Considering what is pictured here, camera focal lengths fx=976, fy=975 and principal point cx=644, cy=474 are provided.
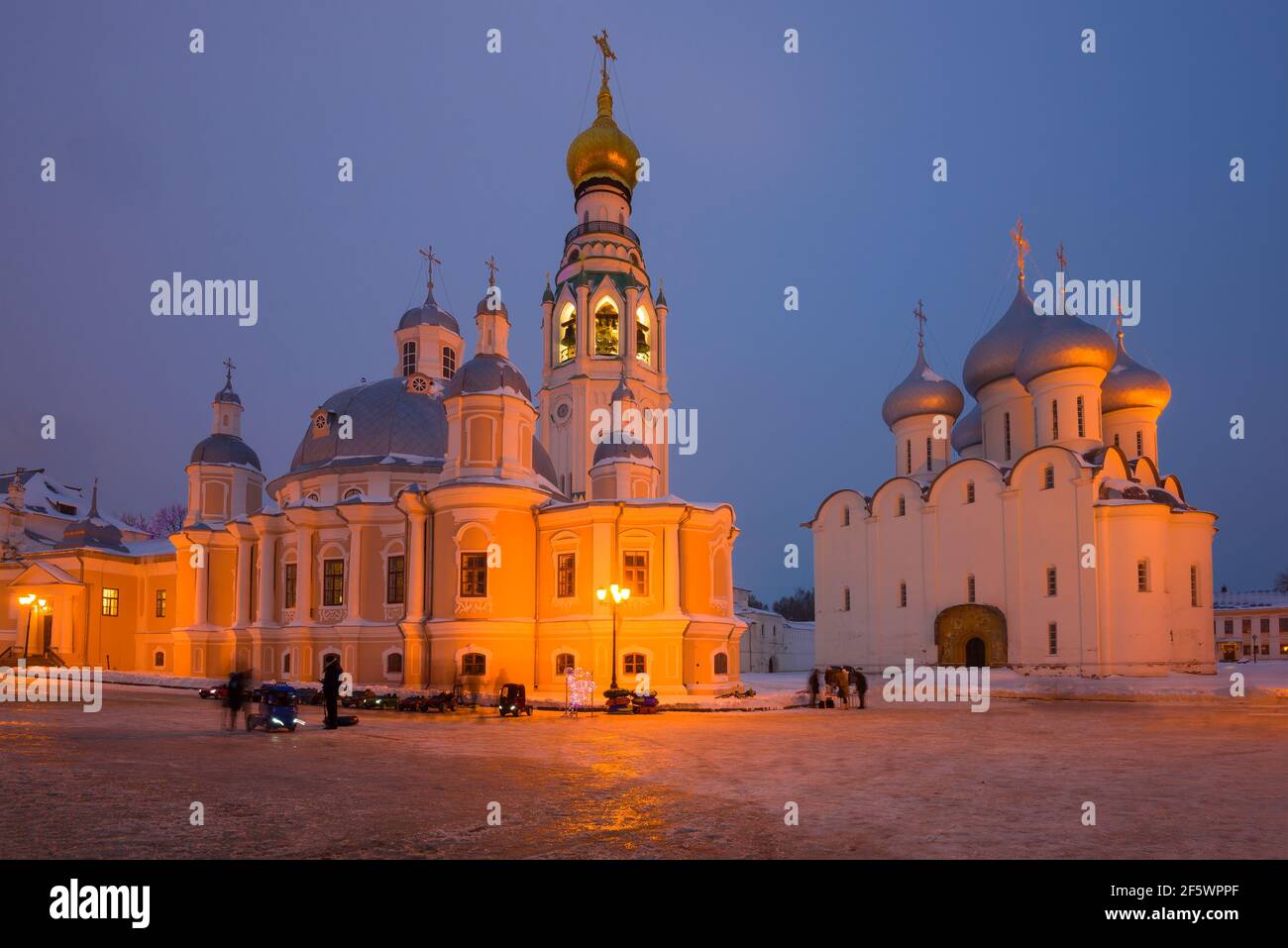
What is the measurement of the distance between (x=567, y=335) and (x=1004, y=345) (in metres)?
23.2

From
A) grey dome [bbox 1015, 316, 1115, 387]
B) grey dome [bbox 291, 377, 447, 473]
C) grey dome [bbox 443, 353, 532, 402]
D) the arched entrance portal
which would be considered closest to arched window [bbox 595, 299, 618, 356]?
grey dome [bbox 291, 377, 447, 473]

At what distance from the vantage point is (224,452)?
44.8 metres

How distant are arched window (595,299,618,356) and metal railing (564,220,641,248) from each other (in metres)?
4.69

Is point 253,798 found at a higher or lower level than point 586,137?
lower

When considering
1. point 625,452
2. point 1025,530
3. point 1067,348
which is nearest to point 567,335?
point 625,452

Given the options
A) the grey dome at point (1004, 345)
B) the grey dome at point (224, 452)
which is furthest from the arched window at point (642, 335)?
the grey dome at point (224, 452)

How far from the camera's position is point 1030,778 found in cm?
1198

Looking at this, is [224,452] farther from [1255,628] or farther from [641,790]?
[1255,628]

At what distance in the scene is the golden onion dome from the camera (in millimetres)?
56250

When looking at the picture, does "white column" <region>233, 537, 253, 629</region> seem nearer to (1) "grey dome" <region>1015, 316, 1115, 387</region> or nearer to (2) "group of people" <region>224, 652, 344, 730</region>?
(2) "group of people" <region>224, 652, 344, 730</region>

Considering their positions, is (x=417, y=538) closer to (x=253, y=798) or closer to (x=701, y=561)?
(x=701, y=561)
